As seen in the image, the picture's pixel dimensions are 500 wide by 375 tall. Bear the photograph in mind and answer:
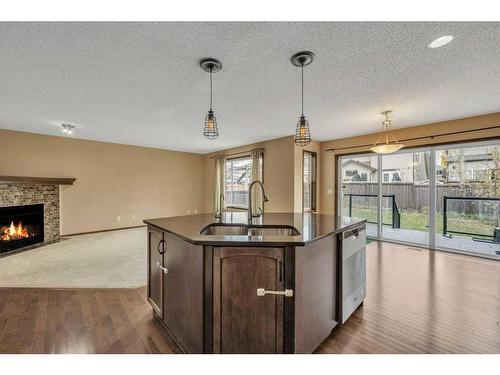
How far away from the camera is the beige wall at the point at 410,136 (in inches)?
151

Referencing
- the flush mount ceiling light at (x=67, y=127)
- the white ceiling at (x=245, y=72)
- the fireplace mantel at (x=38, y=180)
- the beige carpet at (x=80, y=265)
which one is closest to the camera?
the white ceiling at (x=245, y=72)

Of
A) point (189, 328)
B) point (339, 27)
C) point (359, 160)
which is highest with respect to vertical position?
point (339, 27)

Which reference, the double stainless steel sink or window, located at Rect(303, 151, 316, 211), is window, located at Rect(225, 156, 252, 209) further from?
the double stainless steel sink

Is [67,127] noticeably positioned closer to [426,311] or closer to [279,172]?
[279,172]

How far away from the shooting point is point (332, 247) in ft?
5.95

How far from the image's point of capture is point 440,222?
4570 mm

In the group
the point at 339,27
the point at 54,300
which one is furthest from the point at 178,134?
the point at 339,27

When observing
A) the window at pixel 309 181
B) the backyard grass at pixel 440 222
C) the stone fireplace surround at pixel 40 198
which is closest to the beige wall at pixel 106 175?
the stone fireplace surround at pixel 40 198

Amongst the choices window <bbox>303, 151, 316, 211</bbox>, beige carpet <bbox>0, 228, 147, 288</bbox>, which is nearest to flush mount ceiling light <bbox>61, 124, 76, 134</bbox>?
beige carpet <bbox>0, 228, 147, 288</bbox>

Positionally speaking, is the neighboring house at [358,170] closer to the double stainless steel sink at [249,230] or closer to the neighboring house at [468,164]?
the neighboring house at [468,164]

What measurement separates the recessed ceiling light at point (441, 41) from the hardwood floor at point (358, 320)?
2.40m
